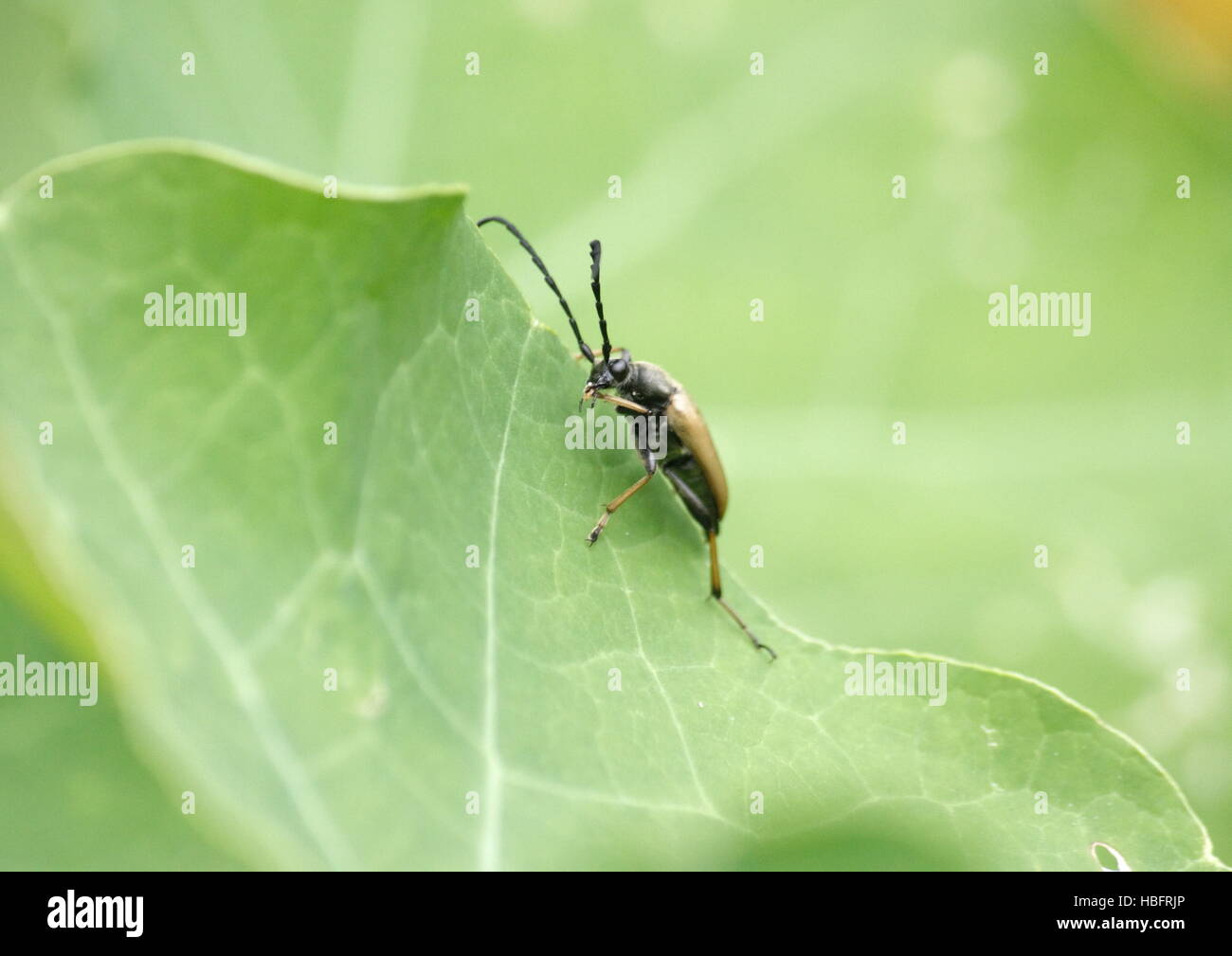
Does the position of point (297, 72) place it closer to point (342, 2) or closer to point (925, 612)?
point (342, 2)

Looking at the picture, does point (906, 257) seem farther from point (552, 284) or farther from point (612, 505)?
point (612, 505)

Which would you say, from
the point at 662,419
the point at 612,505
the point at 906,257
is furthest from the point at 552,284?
the point at 906,257

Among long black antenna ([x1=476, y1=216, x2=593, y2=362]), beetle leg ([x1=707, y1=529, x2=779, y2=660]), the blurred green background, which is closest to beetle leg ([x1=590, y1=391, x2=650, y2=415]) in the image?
long black antenna ([x1=476, y1=216, x2=593, y2=362])

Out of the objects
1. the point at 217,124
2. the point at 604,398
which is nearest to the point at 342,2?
the point at 217,124

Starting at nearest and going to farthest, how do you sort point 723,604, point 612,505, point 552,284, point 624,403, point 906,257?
point 723,604 → point 612,505 → point 552,284 → point 624,403 → point 906,257

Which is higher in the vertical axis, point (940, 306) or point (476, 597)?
point (940, 306)

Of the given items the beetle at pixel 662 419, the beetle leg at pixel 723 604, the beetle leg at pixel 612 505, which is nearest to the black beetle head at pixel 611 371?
the beetle at pixel 662 419
